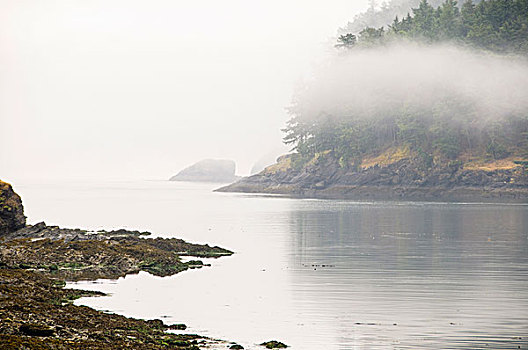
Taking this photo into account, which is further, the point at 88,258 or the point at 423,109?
the point at 423,109

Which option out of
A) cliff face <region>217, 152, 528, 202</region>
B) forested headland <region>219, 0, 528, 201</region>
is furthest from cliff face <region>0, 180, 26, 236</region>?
forested headland <region>219, 0, 528, 201</region>

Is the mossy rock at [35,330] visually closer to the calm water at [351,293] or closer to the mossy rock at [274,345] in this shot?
the calm water at [351,293]

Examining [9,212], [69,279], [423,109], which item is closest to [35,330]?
[69,279]

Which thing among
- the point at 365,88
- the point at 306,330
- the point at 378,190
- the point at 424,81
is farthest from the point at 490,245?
the point at 365,88

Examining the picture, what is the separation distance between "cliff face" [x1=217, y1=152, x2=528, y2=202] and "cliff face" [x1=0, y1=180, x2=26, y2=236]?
281 ft

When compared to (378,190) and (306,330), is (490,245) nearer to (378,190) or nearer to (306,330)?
(306,330)

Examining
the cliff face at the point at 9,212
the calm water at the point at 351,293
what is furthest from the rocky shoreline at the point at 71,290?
the calm water at the point at 351,293

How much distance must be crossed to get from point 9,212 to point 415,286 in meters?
29.7

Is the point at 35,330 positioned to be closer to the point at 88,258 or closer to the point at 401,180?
the point at 88,258

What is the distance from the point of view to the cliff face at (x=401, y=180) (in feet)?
377

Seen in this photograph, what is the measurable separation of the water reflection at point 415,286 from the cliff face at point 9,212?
20.0 meters

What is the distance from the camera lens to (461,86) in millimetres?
133500

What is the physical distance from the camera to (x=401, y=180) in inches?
5153

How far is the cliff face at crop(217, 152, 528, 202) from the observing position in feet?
377
